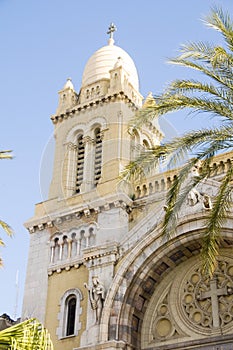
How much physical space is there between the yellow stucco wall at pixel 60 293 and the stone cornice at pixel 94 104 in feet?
26.7

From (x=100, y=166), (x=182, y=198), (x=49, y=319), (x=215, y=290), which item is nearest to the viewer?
(x=182, y=198)

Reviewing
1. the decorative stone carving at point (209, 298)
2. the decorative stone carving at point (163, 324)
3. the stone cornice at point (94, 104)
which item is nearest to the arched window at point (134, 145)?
the stone cornice at point (94, 104)

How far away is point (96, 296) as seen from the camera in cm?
2011

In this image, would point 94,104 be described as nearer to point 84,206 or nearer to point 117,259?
point 84,206

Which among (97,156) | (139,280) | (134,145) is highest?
(134,145)

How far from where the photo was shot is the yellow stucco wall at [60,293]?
814 inches

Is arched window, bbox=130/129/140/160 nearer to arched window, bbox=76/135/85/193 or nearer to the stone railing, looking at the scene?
the stone railing

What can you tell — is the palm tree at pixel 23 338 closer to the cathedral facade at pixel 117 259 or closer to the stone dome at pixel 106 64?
the cathedral facade at pixel 117 259

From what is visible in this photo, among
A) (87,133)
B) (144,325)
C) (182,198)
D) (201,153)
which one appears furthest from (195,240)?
(87,133)

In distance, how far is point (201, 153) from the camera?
14234mm

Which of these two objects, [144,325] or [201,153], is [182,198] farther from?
[144,325]

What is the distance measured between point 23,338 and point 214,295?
28.3 feet

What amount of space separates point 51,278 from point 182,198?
8.98 metres

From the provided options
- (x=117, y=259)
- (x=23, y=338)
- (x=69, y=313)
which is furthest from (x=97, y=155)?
(x=23, y=338)
